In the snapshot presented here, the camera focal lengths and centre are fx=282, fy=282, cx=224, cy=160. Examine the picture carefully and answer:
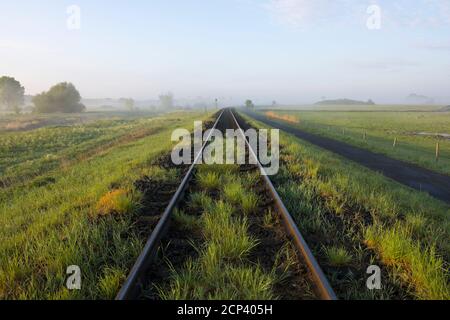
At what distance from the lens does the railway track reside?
9.13ft

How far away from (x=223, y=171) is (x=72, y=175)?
5.21 meters

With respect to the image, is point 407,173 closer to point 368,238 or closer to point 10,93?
point 368,238

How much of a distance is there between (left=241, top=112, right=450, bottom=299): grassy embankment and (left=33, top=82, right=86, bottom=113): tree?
103600 millimetres

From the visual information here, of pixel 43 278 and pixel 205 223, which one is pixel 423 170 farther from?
pixel 43 278

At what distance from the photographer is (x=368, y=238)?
12.8ft

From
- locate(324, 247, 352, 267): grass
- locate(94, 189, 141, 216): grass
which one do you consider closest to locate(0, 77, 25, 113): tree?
locate(94, 189, 141, 216): grass

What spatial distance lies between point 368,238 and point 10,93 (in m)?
127

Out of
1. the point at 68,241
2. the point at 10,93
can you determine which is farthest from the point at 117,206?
the point at 10,93

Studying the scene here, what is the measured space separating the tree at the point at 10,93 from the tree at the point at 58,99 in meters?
16.5

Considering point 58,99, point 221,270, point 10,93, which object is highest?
point 10,93

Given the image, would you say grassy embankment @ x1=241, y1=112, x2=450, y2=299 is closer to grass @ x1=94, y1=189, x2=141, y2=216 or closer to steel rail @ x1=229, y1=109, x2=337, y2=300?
steel rail @ x1=229, y1=109, x2=337, y2=300

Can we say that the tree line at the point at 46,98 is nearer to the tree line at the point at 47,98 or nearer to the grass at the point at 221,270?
the tree line at the point at 47,98

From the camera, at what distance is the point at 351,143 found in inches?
776

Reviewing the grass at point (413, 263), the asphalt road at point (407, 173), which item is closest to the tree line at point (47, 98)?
the asphalt road at point (407, 173)
